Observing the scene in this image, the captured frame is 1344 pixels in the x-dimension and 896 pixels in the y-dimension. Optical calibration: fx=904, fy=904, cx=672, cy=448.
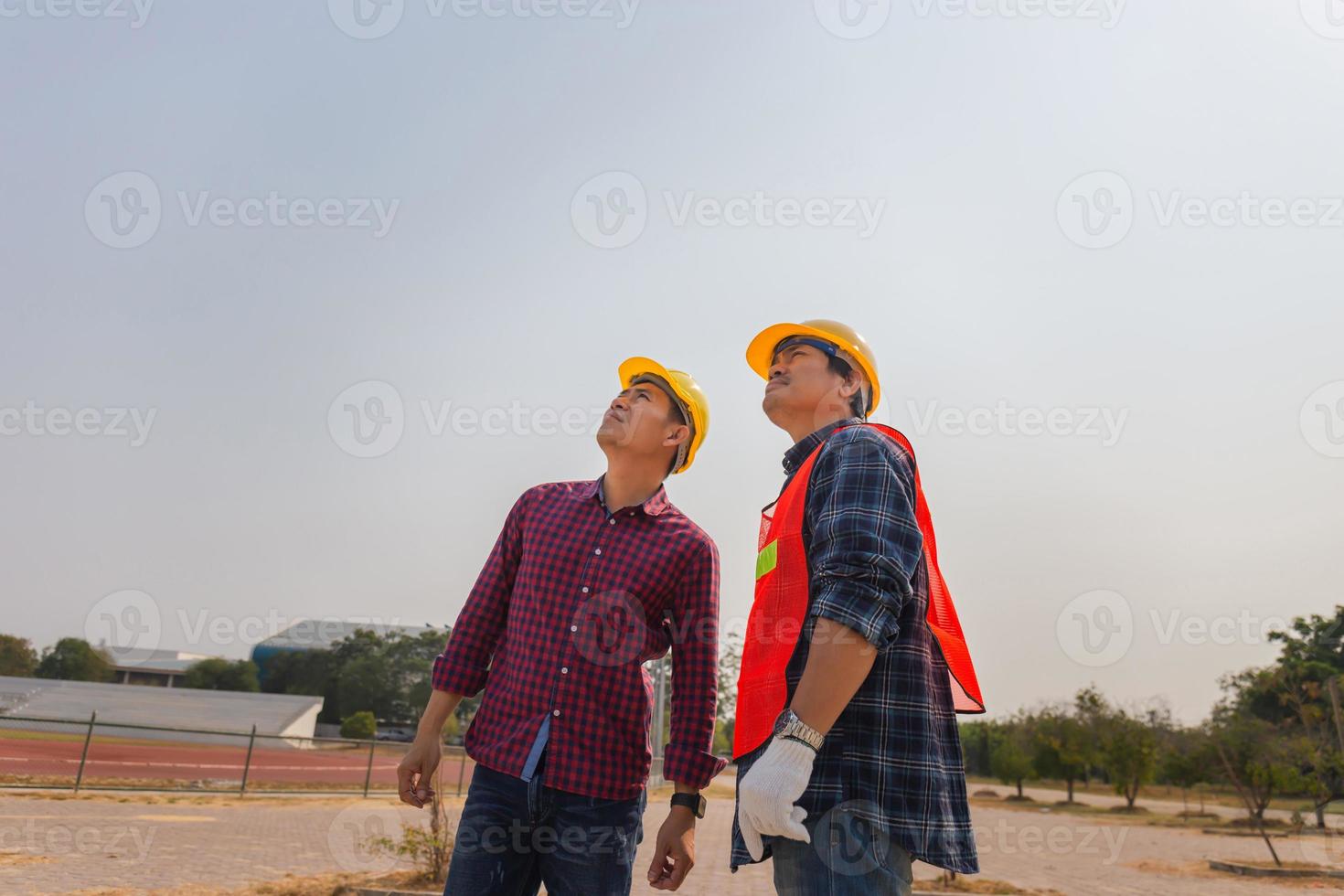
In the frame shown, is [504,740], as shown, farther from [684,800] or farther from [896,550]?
[896,550]

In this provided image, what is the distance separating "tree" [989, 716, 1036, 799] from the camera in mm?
40844

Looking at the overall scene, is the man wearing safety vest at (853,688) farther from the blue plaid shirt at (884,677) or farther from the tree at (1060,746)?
the tree at (1060,746)

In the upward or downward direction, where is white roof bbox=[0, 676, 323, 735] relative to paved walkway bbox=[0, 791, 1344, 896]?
downward

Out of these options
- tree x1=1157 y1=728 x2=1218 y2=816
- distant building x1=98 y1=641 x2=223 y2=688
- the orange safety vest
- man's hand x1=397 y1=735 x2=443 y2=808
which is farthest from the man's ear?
distant building x1=98 y1=641 x2=223 y2=688

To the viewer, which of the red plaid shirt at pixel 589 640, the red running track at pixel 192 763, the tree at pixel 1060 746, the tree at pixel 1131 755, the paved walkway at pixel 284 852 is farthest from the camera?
the tree at pixel 1060 746

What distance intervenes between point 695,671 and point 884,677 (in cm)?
97

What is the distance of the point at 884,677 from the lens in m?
2.14

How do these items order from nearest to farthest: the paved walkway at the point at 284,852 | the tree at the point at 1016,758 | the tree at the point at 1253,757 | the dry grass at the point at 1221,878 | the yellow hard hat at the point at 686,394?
the yellow hard hat at the point at 686,394, the paved walkway at the point at 284,852, the dry grass at the point at 1221,878, the tree at the point at 1253,757, the tree at the point at 1016,758

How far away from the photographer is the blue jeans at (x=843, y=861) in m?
1.92

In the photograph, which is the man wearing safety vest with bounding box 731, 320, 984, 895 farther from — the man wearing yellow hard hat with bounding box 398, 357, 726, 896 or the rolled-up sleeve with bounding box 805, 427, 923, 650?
the man wearing yellow hard hat with bounding box 398, 357, 726, 896

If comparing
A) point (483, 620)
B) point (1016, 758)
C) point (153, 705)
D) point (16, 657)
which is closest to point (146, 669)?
point (16, 657)

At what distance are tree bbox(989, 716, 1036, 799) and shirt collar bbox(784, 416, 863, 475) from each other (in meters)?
42.7

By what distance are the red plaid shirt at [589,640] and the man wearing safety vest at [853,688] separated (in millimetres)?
611

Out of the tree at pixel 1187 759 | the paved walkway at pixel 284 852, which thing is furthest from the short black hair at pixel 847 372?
the tree at pixel 1187 759
